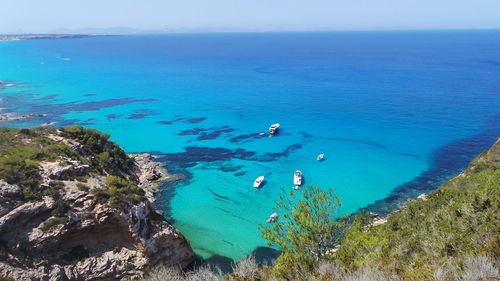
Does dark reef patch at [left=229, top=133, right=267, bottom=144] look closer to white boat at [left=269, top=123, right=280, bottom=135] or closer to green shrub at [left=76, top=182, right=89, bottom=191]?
white boat at [left=269, top=123, right=280, bottom=135]

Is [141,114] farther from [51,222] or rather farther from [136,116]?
[51,222]

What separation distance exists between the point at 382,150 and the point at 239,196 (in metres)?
27.4

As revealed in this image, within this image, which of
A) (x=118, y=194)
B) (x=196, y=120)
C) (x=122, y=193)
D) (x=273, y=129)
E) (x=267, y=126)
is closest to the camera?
(x=118, y=194)

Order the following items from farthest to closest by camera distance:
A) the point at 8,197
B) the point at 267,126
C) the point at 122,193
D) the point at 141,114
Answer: the point at 141,114 → the point at 267,126 → the point at 122,193 → the point at 8,197

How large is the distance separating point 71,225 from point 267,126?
1837 inches

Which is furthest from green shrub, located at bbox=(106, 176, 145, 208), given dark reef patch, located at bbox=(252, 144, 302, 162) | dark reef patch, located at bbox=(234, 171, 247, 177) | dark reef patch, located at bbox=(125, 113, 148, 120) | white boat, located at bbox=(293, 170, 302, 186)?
dark reef patch, located at bbox=(125, 113, 148, 120)

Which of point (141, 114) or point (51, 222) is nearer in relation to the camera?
point (51, 222)

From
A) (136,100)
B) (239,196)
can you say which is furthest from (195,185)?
(136,100)

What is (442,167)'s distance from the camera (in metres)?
47.5

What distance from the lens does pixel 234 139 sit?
60531 mm

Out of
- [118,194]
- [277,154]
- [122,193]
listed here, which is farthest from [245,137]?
[118,194]

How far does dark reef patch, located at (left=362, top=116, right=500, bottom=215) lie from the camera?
39344 millimetres

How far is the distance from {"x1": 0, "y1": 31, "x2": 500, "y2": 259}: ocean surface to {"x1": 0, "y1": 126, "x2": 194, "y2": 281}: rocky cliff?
7.20m

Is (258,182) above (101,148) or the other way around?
the other way around
